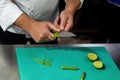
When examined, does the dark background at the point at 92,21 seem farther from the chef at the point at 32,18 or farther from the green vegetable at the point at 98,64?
the green vegetable at the point at 98,64

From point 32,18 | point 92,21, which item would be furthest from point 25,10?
point 92,21

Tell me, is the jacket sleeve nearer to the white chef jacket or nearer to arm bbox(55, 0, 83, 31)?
the white chef jacket

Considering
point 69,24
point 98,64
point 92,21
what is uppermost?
point 69,24

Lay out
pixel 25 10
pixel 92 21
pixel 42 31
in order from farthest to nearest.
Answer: pixel 92 21 → pixel 25 10 → pixel 42 31

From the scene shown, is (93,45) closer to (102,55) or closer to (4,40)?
(102,55)

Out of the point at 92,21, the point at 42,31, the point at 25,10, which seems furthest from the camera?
the point at 92,21

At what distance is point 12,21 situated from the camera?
0.96 metres

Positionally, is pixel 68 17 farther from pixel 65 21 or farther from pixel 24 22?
pixel 24 22

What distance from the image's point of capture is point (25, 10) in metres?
1.10

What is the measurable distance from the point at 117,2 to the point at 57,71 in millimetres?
690

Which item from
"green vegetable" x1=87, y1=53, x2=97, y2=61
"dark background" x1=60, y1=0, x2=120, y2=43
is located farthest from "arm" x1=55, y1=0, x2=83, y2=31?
"dark background" x1=60, y1=0, x2=120, y2=43

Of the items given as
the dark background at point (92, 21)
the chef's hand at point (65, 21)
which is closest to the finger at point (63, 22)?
the chef's hand at point (65, 21)

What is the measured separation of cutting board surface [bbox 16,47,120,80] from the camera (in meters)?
0.89

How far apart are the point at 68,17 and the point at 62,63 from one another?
6.9 inches
